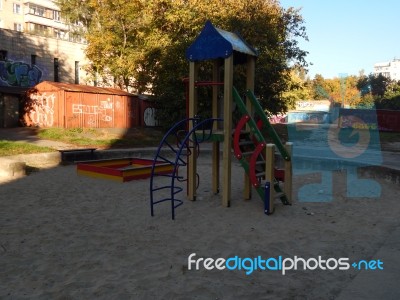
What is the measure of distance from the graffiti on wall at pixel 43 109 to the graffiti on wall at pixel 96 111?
1385 mm

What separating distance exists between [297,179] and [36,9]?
6093cm

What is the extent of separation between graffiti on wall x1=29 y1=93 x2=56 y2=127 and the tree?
19.8 ft

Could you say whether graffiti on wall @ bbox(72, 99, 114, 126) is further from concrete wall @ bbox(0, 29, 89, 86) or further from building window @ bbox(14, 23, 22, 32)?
building window @ bbox(14, 23, 22, 32)

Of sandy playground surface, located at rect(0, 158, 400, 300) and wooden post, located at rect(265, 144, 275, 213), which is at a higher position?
wooden post, located at rect(265, 144, 275, 213)

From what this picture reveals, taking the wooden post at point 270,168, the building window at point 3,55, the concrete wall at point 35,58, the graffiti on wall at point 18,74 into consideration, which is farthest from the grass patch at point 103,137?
the wooden post at point 270,168

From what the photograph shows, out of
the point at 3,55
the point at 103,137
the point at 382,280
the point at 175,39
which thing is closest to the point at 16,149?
the point at 103,137

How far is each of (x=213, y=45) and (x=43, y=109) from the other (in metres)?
19.3

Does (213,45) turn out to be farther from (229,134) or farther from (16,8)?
(16,8)

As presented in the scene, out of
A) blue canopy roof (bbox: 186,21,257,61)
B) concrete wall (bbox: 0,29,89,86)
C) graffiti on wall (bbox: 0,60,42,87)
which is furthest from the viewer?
concrete wall (bbox: 0,29,89,86)

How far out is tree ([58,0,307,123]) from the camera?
22.9 metres

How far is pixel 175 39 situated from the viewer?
80.0 ft

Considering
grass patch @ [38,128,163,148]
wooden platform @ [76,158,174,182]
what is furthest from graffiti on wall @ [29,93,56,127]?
wooden platform @ [76,158,174,182]

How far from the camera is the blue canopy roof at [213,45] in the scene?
648cm

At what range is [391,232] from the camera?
540cm
